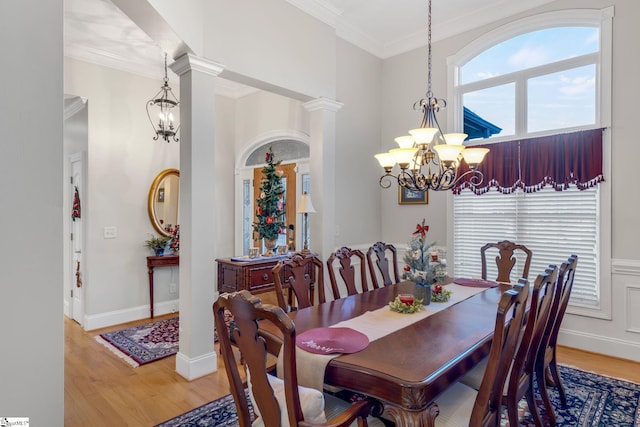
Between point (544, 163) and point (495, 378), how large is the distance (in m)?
2.96

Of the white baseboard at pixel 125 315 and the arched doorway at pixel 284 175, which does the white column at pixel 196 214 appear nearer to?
the white baseboard at pixel 125 315

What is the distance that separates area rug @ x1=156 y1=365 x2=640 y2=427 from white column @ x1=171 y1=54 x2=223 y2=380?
557 mm

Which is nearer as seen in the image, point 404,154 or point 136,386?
point 404,154

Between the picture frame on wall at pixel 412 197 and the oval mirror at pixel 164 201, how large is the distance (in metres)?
3.04

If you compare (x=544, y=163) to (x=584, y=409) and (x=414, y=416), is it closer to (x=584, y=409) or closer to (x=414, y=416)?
(x=584, y=409)

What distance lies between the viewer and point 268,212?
435cm

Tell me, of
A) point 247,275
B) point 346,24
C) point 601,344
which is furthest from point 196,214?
point 601,344

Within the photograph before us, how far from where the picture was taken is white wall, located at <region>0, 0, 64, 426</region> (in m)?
1.11

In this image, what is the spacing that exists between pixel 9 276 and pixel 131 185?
3957 millimetres

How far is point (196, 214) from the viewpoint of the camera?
121 inches

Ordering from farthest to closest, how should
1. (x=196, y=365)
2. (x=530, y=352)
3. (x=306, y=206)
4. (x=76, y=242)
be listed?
(x=76, y=242)
(x=306, y=206)
(x=196, y=365)
(x=530, y=352)

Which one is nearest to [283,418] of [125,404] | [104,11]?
[125,404]

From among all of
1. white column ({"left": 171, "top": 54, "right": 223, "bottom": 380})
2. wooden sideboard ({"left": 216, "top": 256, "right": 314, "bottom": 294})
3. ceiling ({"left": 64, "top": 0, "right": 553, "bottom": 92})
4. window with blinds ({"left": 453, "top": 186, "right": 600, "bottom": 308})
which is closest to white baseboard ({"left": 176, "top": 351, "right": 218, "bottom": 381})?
white column ({"left": 171, "top": 54, "right": 223, "bottom": 380})

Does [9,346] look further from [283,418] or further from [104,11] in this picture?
[104,11]
